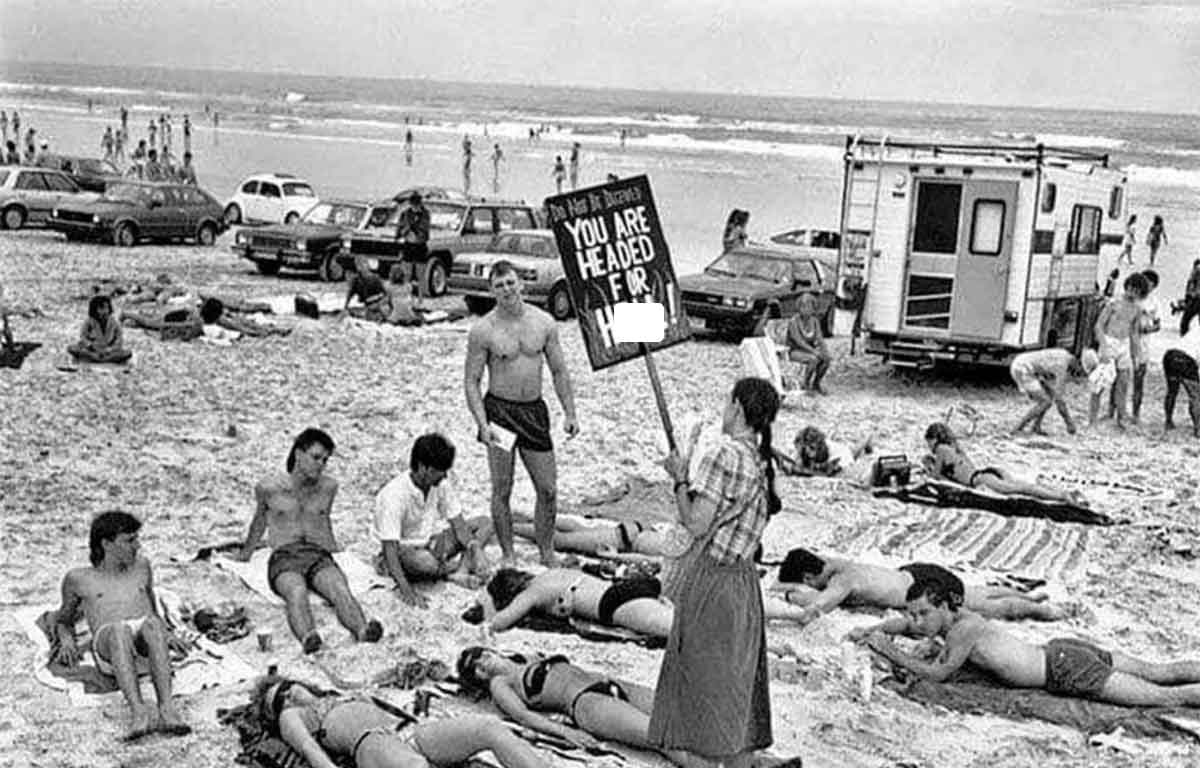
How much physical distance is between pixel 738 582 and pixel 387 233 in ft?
51.4

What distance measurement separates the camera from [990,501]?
10.2 meters

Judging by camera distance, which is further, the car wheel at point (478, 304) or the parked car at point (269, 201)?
the parked car at point (269, 201)

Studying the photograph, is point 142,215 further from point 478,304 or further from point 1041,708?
point 1041,708

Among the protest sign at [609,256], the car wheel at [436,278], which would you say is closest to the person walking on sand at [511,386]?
the protest sign at [609,256]

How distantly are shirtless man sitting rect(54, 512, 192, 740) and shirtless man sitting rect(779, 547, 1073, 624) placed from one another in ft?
10.9

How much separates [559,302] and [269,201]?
1084 centimetres

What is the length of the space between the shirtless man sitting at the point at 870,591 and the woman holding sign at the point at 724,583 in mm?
2546

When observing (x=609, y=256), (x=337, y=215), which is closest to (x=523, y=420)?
(x=609, y=256)

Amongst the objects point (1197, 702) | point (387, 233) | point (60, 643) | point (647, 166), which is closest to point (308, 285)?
point (387, 233)

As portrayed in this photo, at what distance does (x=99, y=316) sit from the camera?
1333 cm

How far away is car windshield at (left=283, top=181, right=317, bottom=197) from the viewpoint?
89.9 ft

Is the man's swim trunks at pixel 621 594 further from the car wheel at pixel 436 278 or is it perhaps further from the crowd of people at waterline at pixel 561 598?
the car wheel at pixel 436 278

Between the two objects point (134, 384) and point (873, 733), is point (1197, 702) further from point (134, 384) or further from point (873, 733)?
point (134, 384)

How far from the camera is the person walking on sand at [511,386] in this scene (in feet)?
26.1
